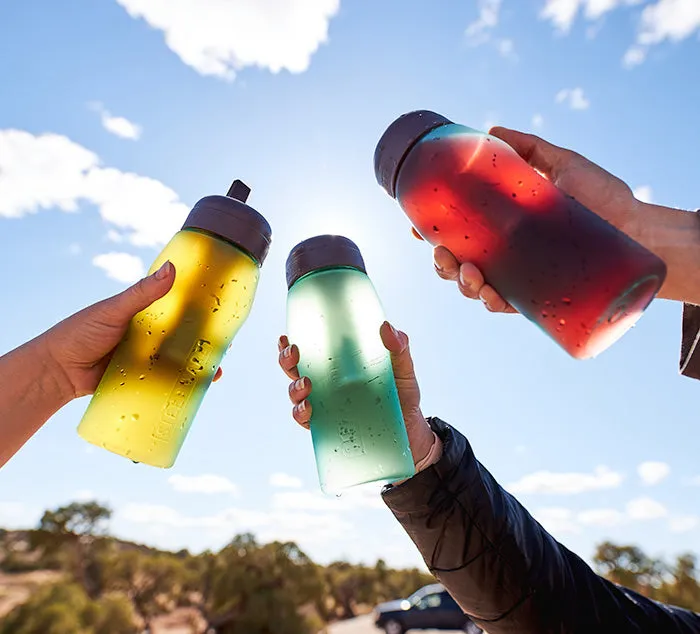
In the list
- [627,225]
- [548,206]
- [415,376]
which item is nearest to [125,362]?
[415,376]

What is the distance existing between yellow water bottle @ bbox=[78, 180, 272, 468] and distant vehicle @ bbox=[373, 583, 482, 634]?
13570 mm

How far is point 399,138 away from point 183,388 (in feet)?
2.90

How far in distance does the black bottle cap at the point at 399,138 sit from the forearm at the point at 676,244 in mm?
599

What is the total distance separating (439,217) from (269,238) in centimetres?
52

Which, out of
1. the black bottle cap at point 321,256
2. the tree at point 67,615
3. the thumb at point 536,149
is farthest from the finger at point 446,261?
the tree at point 67,615

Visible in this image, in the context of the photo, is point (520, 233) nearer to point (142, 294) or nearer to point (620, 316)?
point (620, 316)

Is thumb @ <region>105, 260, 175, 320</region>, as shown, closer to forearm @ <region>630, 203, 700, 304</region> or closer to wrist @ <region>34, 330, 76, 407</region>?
wrist @ <region>34, 330, 76, 407</region>

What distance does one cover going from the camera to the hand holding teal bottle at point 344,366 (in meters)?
1.34

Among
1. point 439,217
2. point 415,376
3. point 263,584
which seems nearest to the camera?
point 439,217

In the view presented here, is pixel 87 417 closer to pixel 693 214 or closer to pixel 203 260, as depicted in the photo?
pixel 203 260

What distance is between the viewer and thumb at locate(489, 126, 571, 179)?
4.84ft

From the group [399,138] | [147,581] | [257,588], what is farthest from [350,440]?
[147,581]

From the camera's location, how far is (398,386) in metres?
1.63

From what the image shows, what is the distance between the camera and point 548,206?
1130 mm
